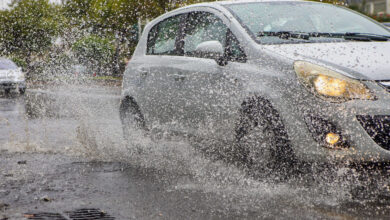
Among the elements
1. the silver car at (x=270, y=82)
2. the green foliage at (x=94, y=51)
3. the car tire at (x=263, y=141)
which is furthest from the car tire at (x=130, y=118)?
the green foliage at (x=94, y=51)

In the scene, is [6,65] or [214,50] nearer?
[214,50]

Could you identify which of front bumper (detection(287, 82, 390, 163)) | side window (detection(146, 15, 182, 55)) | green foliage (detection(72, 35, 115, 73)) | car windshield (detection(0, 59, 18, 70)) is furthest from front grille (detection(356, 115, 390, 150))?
green foliage (detection(72, 35, 115, 73))

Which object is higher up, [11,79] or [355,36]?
[355,36]

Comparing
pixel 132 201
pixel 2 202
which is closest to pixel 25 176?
pixel 2 202

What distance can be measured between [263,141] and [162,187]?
0.98 meters

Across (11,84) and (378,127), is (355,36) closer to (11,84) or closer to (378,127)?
(378,127)

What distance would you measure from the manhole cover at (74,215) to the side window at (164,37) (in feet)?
7.97

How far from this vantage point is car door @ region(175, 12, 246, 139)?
5227 mm

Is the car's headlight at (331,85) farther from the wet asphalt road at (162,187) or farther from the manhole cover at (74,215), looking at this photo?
the manhole cover at (74,215)

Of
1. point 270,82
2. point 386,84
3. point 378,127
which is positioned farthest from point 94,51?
point 378,127

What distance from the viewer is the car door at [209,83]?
5.23 metres

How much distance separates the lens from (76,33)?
19.9 metres

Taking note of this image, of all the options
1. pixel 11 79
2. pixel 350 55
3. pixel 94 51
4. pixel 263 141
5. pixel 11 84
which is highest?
pixel 350 55

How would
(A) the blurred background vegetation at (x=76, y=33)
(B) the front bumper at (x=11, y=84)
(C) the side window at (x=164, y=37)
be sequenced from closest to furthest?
(C) the side window at (x=164, y=37)
(B) the front bumper at (x=11, y=84)
(A) the blurred background vegetation at (x=76, y=33)
